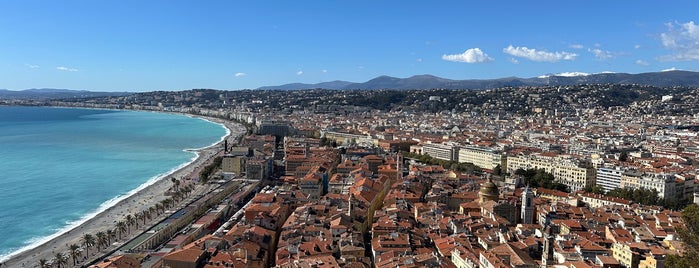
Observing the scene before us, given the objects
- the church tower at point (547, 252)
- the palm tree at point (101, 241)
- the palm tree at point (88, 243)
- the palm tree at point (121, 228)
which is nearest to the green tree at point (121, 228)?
the palm tree at point (121, 228)

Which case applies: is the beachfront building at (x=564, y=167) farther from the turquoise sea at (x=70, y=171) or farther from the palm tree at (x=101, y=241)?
the palm tree at (x=101, y=241)

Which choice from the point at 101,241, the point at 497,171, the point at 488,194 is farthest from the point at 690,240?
the point at 497,171

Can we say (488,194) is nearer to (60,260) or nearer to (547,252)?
(547,252)

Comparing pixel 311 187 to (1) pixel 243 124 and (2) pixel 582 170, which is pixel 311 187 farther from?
(1) pixel 243 124

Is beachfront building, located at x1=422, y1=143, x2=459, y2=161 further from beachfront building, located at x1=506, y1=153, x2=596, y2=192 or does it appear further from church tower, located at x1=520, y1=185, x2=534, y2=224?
church tower, located at x1=520, y1=185, x2=534, y2=224

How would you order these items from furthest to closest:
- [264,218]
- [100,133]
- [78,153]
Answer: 1. [100,133]
2. [78,153]
3. [264,218]

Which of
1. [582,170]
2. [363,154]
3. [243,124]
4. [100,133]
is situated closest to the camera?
[582,170]

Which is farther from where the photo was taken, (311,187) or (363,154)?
(363,154)

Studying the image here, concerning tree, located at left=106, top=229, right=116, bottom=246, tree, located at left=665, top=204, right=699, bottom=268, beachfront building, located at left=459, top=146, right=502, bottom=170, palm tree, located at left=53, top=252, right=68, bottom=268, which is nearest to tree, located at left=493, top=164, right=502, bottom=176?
beachfront building, located at left=459, top=146, right=502, bottom=170

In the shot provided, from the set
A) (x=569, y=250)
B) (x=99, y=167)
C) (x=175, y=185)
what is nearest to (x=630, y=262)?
(x=569, y=250)
